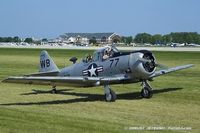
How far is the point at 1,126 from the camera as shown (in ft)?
33.6

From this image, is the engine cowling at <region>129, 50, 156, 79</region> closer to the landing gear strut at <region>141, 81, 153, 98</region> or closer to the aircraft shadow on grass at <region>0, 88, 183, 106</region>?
the landing gear strut at <region>141, 81, 153, 98</region>

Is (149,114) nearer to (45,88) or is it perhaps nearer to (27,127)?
(27,127)

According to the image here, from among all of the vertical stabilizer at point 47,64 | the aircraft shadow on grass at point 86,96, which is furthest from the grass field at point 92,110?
the vertical stabilizer at point 47,64

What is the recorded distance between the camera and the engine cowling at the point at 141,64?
15195 millimetres

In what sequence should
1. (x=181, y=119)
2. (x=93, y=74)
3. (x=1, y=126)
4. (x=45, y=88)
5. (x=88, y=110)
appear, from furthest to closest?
(x=45, y=88) < (x=93, y=74) < (x=88, y=110) < (x=181, y=119) < (x=1, y=126)

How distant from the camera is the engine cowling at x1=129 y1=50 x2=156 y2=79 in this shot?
49.9ft

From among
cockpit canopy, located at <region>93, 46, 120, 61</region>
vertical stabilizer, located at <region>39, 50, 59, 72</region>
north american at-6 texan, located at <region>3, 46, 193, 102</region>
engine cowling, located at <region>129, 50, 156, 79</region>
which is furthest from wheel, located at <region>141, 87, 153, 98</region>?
vertical stabilizer, located at <region>39, 50, 59, 72</region>

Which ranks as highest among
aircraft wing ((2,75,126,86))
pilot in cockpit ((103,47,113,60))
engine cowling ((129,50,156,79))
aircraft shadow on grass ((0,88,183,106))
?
pilot in cockpit ((103,47,113,60))

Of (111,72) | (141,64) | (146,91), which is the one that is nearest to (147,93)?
(146,91)

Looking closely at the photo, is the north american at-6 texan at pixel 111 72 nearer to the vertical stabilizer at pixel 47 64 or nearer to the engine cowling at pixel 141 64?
the engine cowling at pixel 141 64

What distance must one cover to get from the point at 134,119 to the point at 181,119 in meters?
1.23

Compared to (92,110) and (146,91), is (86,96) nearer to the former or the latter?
(146,91)

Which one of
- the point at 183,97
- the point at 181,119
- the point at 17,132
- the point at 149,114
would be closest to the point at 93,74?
the point at 183,97

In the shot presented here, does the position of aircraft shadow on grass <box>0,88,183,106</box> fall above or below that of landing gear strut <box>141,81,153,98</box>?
below
